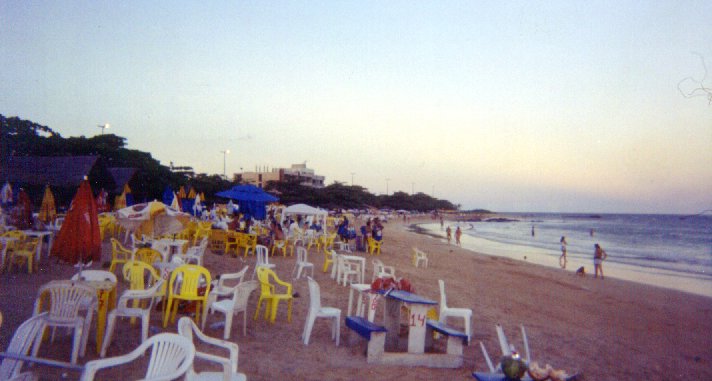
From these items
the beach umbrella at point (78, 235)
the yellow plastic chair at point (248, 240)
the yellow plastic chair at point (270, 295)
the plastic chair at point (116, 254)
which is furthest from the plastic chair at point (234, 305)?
the yellow plastic chair at point (248, 240)

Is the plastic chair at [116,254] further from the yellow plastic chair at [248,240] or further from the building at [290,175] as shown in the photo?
the building at [290,175]

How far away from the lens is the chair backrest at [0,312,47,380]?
3002 millimetres

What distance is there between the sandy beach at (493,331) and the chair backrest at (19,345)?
1.04 m

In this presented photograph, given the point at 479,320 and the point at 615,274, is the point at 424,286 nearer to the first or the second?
the point at 479,320

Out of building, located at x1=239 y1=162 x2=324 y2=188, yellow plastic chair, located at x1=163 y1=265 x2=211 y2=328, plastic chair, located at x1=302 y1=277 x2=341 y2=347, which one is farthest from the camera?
building, located at x1=239 y1=162 x2=324 y2=188

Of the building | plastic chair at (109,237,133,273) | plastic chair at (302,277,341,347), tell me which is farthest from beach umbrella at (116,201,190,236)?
the building

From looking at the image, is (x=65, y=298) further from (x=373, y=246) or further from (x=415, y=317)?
(x=373, y=246)

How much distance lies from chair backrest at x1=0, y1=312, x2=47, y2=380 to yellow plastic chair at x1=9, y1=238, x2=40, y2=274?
660 cm

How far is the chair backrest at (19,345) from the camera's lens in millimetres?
3002

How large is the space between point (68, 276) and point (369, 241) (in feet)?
35.4

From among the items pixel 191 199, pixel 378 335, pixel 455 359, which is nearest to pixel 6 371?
pixel 378 335

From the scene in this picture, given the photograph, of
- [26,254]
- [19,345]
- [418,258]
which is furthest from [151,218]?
[418,258]

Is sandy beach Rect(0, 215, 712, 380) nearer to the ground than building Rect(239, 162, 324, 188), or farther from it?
nearer to the ground

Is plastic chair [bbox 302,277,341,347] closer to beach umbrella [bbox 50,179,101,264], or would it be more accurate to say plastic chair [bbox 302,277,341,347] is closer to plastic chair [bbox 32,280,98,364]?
plastic chair [bbox 32,280,98,364]
